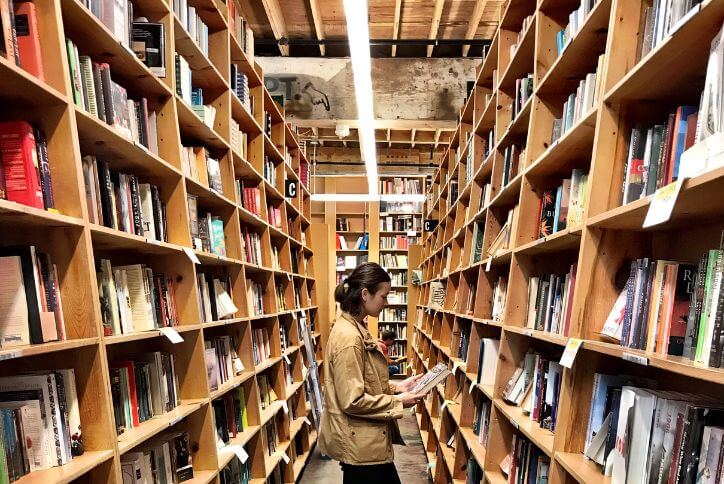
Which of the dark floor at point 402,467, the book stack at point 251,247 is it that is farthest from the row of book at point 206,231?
the dark floor at point 402,467

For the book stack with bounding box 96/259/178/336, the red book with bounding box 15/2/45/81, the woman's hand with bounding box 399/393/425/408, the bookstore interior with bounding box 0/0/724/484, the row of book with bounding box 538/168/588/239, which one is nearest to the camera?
the bookstore interior with bounding box 0/0/724/484

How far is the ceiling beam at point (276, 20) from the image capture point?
480 cm

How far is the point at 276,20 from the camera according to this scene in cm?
513

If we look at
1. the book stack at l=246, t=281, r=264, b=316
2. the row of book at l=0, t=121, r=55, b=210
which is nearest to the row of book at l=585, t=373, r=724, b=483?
the row of book at l=0, t=121, r=55, b=210

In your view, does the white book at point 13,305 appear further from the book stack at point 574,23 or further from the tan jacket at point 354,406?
the book stack at point 574,23

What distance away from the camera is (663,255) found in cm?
143

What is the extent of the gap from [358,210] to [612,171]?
8.22 meters

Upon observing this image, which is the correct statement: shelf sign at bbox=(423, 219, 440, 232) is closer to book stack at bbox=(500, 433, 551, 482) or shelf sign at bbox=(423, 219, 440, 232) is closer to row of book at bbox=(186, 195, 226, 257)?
row of book at bbox=(186, 195, 226, 257)

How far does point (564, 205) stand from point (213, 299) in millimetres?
1807

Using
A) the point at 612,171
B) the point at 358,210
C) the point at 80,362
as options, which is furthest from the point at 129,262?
the point at 358,210

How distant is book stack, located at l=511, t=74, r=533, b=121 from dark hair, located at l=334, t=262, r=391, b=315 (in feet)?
3.51

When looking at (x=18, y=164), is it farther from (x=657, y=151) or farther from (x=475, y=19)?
(x=475, y=19)

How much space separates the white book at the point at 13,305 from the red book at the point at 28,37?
0.49 meters

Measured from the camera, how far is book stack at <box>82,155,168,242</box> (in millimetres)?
1582
